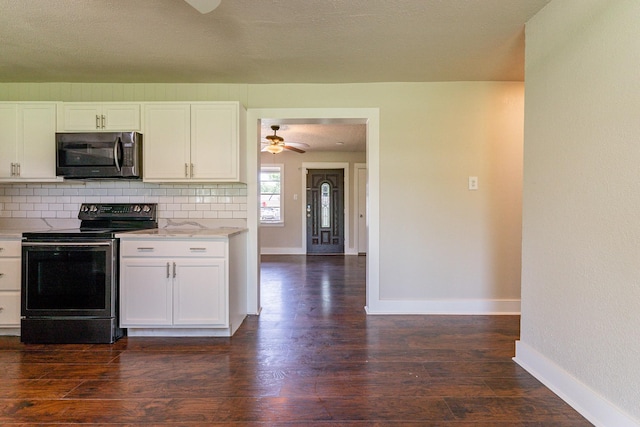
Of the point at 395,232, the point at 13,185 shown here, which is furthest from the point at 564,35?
the point at 13,185

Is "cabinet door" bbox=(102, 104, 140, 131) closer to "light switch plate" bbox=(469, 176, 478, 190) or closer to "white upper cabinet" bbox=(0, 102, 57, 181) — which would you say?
"white upper cabinet" bbox=(0, 102, 57, 181)

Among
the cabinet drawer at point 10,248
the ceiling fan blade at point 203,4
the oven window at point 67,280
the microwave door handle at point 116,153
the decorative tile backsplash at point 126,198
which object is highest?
the ceiling fan blade at point 203,4

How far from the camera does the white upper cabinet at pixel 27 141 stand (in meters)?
2.89

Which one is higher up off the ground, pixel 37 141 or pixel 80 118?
pixel 80 118

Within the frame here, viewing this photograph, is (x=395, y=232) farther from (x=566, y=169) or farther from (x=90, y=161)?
(x=90, y=161)

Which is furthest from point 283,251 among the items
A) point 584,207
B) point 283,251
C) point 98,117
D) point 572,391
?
point 584,207

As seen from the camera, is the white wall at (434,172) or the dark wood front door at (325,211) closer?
the white wall at (434,172)

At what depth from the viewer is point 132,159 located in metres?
2.84

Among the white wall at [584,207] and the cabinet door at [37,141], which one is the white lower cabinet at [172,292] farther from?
the white wall at [584,207]

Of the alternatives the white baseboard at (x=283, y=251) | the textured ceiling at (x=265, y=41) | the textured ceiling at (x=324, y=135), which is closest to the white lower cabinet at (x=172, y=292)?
the textured ceiling at (x=265, y=41)

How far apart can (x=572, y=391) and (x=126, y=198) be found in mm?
3582

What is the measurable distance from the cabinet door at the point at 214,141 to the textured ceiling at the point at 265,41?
357 mm

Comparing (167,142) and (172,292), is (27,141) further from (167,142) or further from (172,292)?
(172,292)

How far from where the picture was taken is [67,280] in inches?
99.8
